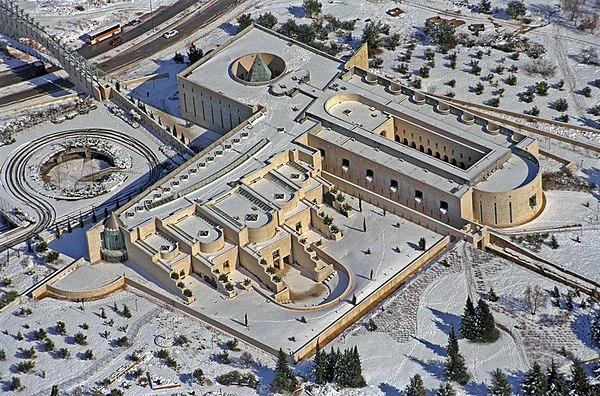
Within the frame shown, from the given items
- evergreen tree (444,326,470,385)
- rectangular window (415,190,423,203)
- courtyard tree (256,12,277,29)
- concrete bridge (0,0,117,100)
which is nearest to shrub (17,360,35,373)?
evergreen tree (444,326,470,385)

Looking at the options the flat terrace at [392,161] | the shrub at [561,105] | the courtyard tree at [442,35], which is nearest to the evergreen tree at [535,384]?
the flat terrace at [392,161]

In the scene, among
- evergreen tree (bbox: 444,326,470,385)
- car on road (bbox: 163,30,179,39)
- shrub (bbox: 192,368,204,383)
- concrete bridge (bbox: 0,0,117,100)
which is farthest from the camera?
car on road (bbox: 163,30,179,39)

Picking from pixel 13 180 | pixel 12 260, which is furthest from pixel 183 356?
pixel 13 180

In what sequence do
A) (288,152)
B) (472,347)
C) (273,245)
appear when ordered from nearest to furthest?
(472,347) < (273,245) < (288,152)

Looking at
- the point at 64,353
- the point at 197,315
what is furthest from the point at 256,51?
the point at 64,353

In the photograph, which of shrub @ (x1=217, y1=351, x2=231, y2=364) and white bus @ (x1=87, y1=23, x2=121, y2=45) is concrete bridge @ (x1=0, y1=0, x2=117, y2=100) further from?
shrub @ (x1=217, y1=351, x2=231, y2=364)

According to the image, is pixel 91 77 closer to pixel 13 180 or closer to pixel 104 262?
pixel 13 180

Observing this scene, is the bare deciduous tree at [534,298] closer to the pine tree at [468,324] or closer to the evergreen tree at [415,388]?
the pine tree at [468,324]

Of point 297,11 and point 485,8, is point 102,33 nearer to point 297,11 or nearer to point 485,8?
point 297,11
